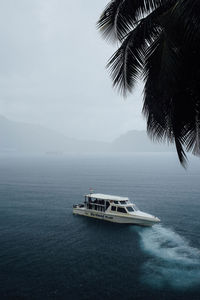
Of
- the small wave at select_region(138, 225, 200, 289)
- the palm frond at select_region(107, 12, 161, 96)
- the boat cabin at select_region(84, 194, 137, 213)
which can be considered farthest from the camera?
the boat cabin at select_region(84, 194, 137, 213)

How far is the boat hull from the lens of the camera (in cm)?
5150

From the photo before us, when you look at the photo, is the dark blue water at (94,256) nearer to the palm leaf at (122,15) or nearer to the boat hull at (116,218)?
the boat hull at (116,218)

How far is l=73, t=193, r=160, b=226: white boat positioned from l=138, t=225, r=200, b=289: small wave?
3.99 m

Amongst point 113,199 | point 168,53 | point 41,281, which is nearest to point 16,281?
point 41,281

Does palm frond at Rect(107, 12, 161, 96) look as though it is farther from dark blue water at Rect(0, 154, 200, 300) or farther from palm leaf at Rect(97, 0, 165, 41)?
dark blue water at Rect(0, 154, 200, 300)

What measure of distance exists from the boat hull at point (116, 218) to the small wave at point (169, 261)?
3142 mm

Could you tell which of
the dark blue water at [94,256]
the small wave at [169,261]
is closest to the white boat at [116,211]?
the dark blue water at [94,256]

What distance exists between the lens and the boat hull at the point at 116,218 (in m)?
51.5

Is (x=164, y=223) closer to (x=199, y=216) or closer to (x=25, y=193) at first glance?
(x=199, y=216)

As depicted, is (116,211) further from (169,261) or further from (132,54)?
(132,54)

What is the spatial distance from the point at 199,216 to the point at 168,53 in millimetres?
60252

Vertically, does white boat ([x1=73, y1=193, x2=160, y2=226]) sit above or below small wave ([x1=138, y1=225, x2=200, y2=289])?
above

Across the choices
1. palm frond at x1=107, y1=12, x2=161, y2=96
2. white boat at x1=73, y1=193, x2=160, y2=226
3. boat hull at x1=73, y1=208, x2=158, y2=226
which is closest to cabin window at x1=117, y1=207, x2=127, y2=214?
white boat at x1=73, y1=193, x2=160, y2=226

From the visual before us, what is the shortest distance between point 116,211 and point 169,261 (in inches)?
816
